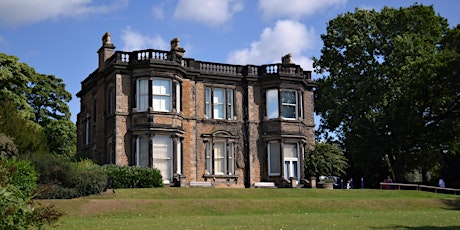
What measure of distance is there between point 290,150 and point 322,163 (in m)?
2.35

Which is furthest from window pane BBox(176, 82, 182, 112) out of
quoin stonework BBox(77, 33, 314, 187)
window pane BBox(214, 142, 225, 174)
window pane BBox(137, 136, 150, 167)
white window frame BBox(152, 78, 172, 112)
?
window pane BBox(214, 142, 225, 174)

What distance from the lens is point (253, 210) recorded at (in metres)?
25.6

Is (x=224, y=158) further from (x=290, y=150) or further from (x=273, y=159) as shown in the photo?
(x=290, y=150)

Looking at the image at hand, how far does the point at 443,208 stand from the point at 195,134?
15851 mm

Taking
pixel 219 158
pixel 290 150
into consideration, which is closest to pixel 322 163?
pixel 290 150

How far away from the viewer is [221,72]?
40.0 meters

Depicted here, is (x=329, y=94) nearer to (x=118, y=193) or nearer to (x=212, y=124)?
(x=212, y=124)

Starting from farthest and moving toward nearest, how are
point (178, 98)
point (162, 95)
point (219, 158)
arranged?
point (219, 158), point (178, 98), point (162, 95)

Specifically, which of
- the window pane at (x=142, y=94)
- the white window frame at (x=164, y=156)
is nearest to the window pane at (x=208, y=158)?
the white window frame at (x=164, y=156)

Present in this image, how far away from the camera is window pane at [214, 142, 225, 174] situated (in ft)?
128

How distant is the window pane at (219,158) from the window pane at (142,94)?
5646mm

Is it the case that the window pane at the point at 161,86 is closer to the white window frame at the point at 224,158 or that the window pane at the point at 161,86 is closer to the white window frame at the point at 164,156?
the white window frame at the point at 164,156

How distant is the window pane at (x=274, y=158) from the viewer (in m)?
39.7

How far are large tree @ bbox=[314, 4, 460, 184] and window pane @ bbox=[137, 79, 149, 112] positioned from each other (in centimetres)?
1570
